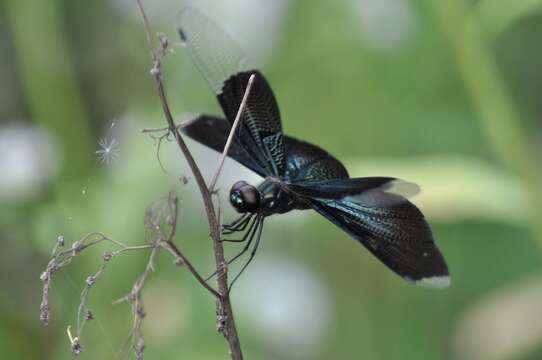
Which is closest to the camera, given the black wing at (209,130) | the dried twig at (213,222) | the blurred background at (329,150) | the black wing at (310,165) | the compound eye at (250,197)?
the dried twig at (213,222)

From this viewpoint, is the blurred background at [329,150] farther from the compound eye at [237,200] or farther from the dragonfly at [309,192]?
the compound eye at [237,200]

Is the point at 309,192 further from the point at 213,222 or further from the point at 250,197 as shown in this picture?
the point at 213,222

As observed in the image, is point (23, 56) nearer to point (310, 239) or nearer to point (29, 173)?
point (29, 173)

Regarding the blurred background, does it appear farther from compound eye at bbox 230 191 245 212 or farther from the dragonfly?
compound eye at bbox 230 191 245 212

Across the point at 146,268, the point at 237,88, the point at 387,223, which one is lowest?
the point at 146,268

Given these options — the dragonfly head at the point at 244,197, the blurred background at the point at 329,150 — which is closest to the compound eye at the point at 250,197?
the dragonfly head at the point at 244,197

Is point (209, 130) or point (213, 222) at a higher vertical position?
point (209, 130)

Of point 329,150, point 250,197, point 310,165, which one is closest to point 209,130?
point 310,165
